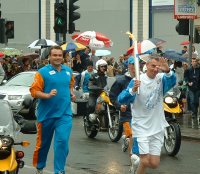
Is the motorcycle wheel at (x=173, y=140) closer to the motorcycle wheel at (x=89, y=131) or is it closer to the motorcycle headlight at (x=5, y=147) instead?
the motorcycle wheel at (x=89, y=131)

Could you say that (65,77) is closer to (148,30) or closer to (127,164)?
(127,164)

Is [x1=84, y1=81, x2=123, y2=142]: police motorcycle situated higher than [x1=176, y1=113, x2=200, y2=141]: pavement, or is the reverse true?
[x1=84, y1=81, x2=123, y2=142]: police motorcycle

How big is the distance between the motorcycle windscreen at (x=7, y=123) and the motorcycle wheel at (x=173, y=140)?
5317 mm

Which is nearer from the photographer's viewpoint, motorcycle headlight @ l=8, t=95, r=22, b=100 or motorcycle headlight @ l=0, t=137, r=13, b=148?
motorcycle headlight @ l=0, t=137, r=13, b=148

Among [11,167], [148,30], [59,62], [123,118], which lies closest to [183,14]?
[123,118]

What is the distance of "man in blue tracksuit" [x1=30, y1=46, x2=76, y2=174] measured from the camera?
10.5 meters

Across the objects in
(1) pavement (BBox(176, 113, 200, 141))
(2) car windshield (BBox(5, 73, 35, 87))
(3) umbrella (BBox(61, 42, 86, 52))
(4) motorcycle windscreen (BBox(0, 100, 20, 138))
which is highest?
(3) umbrella (BBox(61, 42, 86, 52))

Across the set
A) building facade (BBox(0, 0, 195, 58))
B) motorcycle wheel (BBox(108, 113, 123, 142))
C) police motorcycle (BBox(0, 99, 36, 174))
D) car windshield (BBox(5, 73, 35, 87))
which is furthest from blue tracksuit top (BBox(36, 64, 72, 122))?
building facade (BBox(0, 0, 195, 58))

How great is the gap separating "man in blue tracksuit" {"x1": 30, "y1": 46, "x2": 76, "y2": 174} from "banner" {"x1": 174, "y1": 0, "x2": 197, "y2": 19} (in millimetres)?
10000

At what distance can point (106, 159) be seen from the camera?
45.9ft

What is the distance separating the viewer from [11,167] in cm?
853

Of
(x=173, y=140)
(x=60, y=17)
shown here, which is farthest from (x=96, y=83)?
(x=60, y=17)

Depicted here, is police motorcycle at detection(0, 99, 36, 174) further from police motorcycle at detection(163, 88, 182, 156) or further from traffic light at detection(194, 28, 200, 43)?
traffic light at detection(194, 28, 200, 43)

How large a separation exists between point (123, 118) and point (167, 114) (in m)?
2.04
